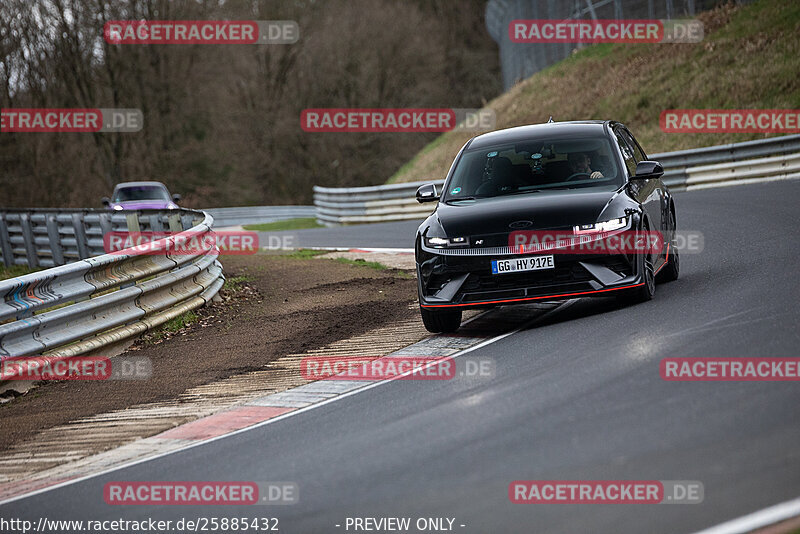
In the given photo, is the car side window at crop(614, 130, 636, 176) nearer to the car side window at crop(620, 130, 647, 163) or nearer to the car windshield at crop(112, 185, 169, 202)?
the car side window at crop(620, 130, 647, 163)

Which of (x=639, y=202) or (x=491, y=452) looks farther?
(x=639, y=202)

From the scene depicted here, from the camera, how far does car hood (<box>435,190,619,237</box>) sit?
848 cm

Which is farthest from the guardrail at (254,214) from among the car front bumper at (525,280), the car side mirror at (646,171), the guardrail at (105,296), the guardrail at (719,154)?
the car front bumper at (525,280)

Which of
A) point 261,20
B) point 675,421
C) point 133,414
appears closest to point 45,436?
point 133,414

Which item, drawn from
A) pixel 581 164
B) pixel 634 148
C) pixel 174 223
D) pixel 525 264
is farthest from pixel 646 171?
pixel 174 223

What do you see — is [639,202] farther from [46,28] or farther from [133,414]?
[46,28]

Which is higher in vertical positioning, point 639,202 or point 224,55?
point 224,55

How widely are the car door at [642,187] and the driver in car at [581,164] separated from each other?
1.08 feet

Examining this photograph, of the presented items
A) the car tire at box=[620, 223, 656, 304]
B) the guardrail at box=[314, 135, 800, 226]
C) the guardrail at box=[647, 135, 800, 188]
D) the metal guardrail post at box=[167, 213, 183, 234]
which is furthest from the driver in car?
the guardrail at box=[647, 135, 800, 188]

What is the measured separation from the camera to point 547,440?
5402 mm

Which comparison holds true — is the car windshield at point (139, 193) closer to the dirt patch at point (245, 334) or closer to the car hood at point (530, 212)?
the dirt patch at point (245, 334)

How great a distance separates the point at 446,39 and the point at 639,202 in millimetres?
57379

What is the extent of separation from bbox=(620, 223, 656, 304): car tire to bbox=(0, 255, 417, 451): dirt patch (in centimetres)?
250

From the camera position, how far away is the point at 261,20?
186 ft
